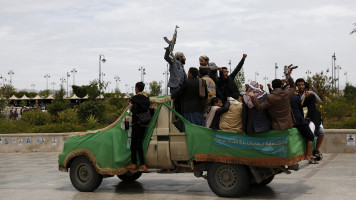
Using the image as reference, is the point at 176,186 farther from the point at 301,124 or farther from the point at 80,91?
the point at 80,91

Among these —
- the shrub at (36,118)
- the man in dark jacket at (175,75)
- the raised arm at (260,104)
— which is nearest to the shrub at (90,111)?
the shrub at (36,118)

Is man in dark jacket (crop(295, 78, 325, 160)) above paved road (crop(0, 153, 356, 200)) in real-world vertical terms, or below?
above

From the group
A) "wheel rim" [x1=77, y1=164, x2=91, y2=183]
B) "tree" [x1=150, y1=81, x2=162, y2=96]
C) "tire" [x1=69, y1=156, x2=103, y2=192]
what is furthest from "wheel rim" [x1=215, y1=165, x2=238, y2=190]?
"tree" [x1=150, y1=81, x2=162, y2=96]

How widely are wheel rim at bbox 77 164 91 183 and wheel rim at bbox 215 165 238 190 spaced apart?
290cm

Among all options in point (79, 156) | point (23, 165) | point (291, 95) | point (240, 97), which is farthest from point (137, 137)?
point (23, 165)

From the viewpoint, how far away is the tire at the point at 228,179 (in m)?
8.91

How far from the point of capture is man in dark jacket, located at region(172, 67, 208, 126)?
31.2 feet

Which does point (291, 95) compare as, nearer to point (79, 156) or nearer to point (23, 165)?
point (79, 156)

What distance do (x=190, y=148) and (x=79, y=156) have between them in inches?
103

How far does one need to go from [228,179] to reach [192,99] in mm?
1712

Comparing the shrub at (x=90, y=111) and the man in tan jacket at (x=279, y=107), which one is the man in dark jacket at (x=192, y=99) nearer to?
the man in tan jacket at (x=279, y=107)

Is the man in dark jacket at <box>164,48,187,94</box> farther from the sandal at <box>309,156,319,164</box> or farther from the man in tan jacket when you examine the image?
the sandal at <box>309,156,319,164</box>

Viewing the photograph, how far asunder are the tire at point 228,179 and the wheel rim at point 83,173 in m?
2.75

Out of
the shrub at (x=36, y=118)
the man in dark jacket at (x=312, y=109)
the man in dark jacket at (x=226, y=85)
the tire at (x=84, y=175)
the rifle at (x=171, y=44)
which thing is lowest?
the tire at (x=84, y=175)
